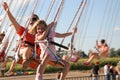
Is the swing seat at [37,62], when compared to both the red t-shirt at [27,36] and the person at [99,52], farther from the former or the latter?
the person at [99,52]

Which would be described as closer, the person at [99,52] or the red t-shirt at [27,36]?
the red t-shirt at [27,36]

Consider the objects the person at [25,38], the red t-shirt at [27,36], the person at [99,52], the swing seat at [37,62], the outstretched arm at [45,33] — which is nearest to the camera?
the outstretched arm at [45,33]

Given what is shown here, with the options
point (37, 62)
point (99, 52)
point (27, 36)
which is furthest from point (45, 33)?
point (99, 52)

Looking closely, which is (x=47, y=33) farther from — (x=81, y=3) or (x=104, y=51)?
(x=104, y=51)

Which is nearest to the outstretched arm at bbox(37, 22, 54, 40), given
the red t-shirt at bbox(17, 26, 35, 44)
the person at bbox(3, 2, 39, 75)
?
the person at bbox(3, 2, 39, 75)

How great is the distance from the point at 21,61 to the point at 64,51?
3.63 ft

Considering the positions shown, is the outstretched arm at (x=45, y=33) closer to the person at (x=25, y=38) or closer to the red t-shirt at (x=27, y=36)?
the person at (x=25, y=38)

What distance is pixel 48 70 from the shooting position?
64.2m

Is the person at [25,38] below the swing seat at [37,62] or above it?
above

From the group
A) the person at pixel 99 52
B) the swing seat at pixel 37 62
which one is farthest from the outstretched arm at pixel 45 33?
the person at pixel 99 52

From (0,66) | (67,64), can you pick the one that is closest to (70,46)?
(67,64)

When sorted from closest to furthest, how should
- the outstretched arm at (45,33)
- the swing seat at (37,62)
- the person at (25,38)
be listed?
the outstretched arm at (45,33)
the swing seat at (37,62)
the person at (25,38)

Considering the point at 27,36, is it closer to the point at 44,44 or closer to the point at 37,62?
the point at 37,62

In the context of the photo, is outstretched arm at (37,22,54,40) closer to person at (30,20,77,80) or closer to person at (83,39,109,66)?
person at (30,20,77,80)
